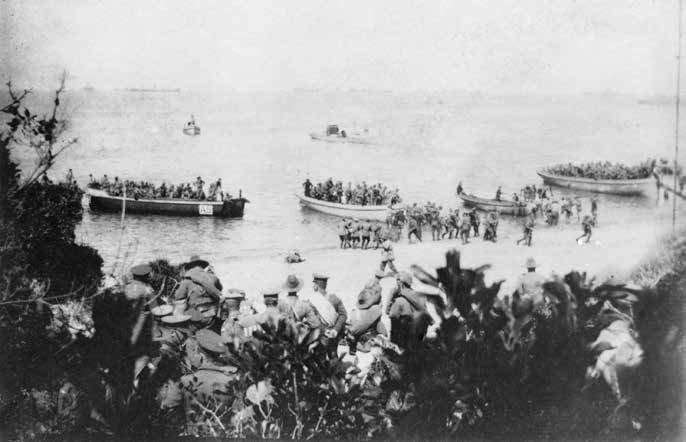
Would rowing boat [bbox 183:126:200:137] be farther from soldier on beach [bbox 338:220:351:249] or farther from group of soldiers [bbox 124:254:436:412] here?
group of soldiers [bbox 124:254:436:412]

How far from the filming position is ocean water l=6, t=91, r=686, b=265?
1020 centimetres

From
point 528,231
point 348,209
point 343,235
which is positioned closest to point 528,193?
point 528,231

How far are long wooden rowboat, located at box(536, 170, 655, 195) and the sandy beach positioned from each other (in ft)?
2.13

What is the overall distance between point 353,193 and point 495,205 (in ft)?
9.89

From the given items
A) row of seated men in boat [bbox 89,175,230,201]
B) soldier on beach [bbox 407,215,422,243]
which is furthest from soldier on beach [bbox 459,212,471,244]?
row of seated men in boat [bbox 89,175,230,201]

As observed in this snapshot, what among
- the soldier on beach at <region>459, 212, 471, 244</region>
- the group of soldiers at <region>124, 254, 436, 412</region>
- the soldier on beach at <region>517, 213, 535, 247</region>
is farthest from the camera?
the soldier on beach at <region>459, 212, 471, 244</region>

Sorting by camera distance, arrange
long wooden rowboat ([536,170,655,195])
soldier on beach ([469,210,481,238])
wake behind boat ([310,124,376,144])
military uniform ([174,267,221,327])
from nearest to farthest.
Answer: military uniform ([174,267,221,327]) → long wooden rowboat ([536,170,655,195]) → soldier on beach ([469,210,481,238]) → wake behind boat ([310,124,376,144])

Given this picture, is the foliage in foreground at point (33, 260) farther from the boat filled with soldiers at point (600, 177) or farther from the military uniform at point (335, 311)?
the boat filled with soldiers at point (600, 177)

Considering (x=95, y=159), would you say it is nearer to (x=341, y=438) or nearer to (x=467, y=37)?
(x=467, y=37)

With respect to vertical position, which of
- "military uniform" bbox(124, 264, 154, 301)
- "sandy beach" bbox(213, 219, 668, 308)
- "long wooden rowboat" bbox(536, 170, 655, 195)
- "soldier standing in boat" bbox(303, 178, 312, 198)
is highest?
"long wooden rowboat" bbox(536, 170, 655, 195)

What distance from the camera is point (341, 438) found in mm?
3600

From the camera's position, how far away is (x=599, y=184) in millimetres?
15180

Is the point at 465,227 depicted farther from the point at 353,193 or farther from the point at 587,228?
the point at 353,193

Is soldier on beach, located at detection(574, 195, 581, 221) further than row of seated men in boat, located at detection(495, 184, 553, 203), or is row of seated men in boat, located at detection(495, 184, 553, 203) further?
soldier on beach, located at detection(574, 195, 581, 221)
